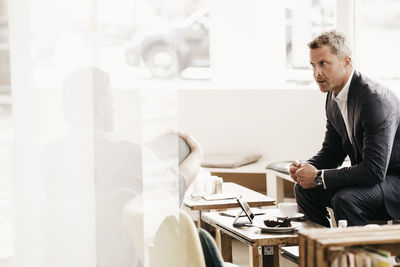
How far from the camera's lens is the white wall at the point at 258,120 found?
516 centimetres

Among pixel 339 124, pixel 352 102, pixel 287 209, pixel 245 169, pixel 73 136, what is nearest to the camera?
pixel 73 136

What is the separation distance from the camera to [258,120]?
5.32m

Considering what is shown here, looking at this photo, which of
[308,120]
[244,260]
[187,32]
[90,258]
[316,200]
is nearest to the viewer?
[90,258]

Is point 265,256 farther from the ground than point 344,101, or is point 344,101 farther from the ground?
point 344,101

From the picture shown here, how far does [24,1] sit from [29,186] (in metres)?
0.48

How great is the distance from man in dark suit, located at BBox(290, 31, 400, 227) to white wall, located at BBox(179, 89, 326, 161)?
70.1 inches

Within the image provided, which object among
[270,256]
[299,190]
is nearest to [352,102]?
[299,190]

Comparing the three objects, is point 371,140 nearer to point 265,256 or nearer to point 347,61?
point 347,61

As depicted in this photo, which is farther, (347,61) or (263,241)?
(347,61)

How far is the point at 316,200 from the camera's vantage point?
131 inches

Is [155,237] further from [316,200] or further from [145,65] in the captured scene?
[316,200]

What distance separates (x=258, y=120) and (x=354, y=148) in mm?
2095

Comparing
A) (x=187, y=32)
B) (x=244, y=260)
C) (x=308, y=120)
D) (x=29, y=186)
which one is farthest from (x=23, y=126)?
(x=187, y=32)

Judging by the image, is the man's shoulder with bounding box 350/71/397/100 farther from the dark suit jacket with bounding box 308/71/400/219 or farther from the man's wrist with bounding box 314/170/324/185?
the man's wrist with bounding box 314/170/324/185
